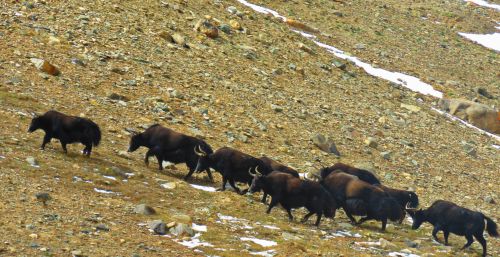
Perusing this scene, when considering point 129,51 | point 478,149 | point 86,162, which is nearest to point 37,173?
point 86,162

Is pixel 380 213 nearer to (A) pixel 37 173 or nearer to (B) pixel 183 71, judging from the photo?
(A) pixel 37 173

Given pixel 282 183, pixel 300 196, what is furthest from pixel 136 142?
pixel 300 196

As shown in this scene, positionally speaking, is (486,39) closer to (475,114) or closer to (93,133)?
(475,114)

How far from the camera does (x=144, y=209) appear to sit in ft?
50.6

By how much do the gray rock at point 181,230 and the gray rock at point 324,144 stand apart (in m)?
12.7

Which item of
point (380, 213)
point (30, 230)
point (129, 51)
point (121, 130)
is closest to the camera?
point (30, 230)

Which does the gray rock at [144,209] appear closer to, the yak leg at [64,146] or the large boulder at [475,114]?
the yak leg at [64,146]

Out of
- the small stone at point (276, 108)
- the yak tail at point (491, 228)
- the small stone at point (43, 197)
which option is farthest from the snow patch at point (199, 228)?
the small stone at point (276, 108)

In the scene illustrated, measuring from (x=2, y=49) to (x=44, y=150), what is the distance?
829cm

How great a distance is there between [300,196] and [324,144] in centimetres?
869

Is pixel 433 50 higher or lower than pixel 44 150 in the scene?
higher

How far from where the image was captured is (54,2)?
30.9m

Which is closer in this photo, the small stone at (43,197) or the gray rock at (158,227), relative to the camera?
the gray rock at (158,227)

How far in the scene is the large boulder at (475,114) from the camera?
3806 cm
